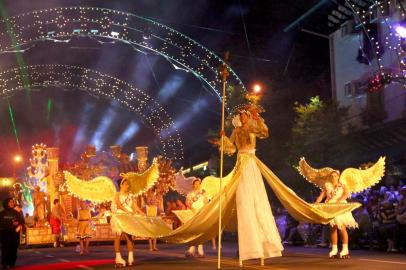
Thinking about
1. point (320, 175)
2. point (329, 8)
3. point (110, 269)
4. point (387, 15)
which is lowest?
point (110, 269)

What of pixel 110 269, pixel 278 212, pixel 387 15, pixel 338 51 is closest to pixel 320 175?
pixel 110 269

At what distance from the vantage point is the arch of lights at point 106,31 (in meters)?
21.4

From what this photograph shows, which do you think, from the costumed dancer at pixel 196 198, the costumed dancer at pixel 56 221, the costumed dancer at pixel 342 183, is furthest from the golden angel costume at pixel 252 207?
the costumed dancer at pixel 56 221

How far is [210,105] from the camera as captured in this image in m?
42.0

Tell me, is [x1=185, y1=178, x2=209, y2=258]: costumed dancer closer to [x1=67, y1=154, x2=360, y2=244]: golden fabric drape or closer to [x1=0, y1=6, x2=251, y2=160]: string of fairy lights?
[x1=67, y1=154, x2=360, y2=244]: golden fabric drape

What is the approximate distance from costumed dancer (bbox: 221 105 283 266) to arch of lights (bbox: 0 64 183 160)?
18196mm

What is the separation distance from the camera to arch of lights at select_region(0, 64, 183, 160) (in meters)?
28.3

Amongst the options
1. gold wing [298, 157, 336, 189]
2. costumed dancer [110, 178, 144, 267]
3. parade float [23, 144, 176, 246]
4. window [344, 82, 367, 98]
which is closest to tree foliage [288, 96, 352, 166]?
window [344, 82, 367, 98]

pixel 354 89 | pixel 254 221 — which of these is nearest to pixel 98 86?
pixel 354 89

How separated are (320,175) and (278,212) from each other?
855 cm

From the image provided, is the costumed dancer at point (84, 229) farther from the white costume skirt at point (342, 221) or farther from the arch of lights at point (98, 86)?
the arch of lights at point (98, 86)

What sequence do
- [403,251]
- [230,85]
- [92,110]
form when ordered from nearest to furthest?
[403,251] → [230,85] → [92,110]

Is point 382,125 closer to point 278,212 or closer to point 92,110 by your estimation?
point 278,212

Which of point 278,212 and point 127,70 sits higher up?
point 127,70
